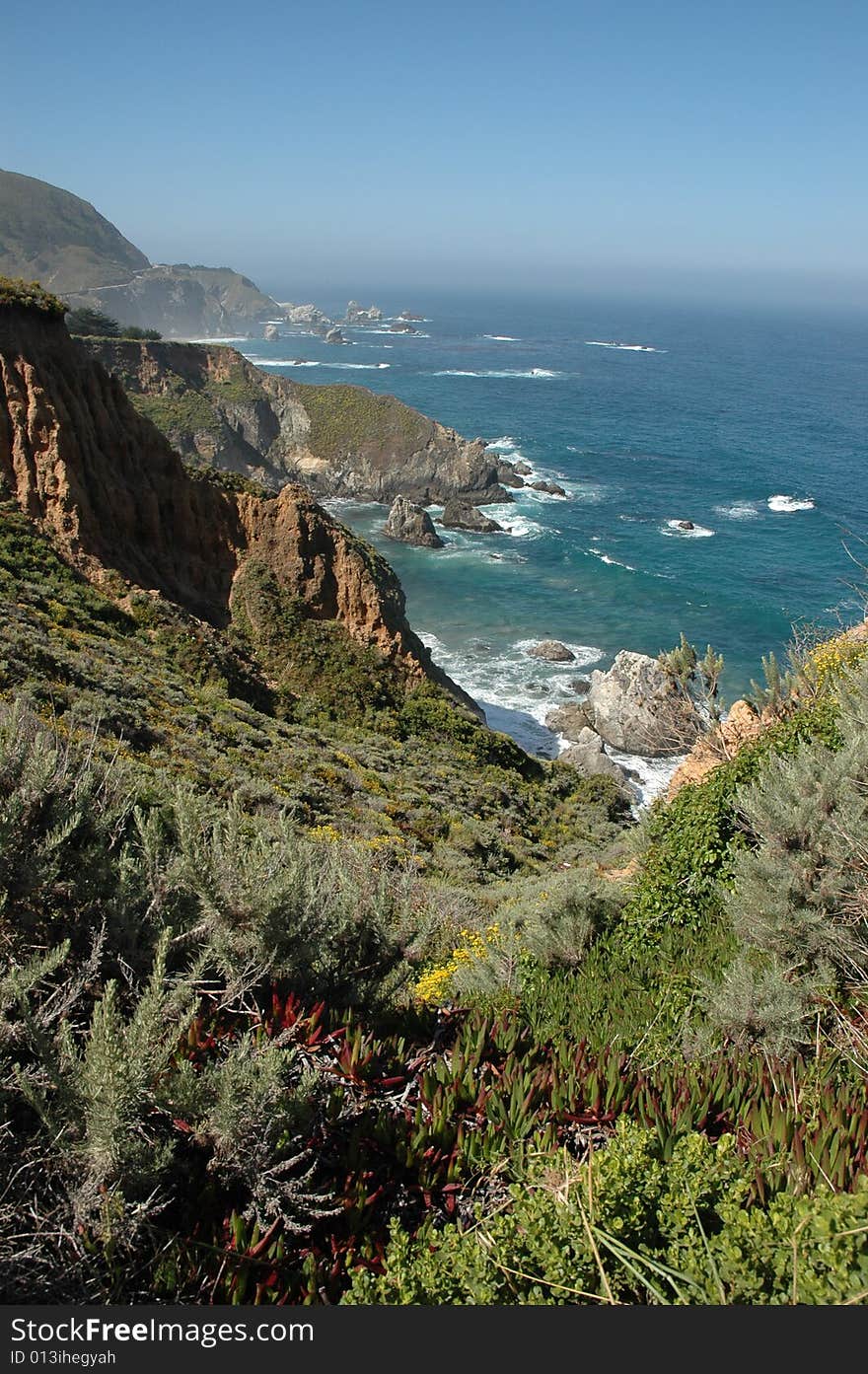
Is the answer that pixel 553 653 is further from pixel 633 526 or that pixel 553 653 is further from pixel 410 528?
pixel 633 526

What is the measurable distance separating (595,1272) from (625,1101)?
1314 mm

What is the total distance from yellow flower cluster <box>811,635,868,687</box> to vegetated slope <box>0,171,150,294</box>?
584 ft

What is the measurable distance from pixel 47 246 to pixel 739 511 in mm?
175483

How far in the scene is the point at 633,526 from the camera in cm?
6494

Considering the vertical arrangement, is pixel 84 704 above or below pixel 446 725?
above

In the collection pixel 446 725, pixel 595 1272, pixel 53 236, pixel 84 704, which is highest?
pixel 53 236

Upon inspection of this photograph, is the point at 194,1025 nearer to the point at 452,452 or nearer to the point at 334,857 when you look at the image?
the point at 334,857

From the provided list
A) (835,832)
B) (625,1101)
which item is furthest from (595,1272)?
(835,832)

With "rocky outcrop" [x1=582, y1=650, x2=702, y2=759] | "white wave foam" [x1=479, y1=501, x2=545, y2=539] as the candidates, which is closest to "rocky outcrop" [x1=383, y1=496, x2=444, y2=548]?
"white wave foam" [x1=479, y1=501, x2=545, y2=539]

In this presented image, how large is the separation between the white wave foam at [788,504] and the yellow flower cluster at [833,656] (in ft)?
196

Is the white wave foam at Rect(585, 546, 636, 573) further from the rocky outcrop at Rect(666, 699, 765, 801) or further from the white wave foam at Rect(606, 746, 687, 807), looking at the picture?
the rocky outcrop at Rect(666, 699, 765, 801)

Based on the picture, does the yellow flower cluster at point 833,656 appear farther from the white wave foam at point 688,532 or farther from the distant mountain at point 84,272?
the distant mountain at point 84,272

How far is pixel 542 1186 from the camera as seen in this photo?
337 centimetres

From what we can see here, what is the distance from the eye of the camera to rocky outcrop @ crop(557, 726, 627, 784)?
33.4 meters
